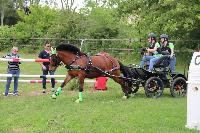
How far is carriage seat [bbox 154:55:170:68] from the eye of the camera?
14266 millimetres

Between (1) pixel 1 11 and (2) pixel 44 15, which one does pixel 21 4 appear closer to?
(1) pixel 1 11

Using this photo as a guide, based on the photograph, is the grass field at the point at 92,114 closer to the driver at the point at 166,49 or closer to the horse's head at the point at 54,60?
the horse's head at the point at 54,60

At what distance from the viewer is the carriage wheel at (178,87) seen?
14.4 meters

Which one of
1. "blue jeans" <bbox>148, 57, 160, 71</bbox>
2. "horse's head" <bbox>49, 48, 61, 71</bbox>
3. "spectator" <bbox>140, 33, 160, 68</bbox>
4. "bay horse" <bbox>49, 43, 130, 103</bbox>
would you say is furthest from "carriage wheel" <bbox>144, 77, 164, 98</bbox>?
"horse's head" <bbox>49, 48, 61, 71</bbox>

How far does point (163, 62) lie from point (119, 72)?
4.59 ft

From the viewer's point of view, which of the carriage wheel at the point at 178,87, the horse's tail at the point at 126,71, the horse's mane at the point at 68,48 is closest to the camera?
the horse's mane at the point at 68,48

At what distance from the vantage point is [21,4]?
79.9 metres

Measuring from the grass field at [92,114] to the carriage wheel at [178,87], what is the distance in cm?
24

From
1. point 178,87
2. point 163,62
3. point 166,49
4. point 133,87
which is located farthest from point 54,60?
point 178,87

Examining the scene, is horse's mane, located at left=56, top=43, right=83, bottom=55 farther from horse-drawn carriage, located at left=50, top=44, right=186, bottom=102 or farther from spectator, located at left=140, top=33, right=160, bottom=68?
spectator, located at left=140, top=33, right=160, bottom=68

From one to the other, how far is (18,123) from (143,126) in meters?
2.57

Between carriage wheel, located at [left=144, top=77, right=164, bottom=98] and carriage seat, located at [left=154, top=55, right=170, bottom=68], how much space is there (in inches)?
18.6

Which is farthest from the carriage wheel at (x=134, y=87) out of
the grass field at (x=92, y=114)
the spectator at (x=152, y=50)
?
the spectator at (x=152, y=50)

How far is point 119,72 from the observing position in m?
→ 14.2
